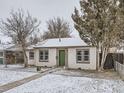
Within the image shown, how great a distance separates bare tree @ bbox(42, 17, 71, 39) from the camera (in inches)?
1812

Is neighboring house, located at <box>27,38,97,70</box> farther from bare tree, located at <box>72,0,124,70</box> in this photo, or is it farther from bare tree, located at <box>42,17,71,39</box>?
bare tree, located at <box>42,17,71,39</box>

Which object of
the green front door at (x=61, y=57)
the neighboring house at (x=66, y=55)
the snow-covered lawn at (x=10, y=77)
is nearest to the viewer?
the snow-covered lawn at (x=10, y=77)

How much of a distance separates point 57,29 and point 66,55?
26006mm

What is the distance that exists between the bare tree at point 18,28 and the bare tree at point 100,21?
23.0 ft

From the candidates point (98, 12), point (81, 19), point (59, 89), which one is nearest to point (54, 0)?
point (81, 19)

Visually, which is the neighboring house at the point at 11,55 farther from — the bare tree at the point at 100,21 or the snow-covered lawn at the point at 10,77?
the bare tree at the point at 100,21

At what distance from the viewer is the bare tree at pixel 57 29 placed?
46031mm

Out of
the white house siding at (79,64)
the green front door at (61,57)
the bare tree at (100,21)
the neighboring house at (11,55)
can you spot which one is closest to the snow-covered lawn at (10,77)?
the white house siding at (79,64)

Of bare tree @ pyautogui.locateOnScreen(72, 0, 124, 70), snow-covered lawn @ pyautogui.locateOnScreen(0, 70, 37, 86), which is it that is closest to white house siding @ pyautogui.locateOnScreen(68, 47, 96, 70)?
bare tree @ pyautogui.locateOnScreen(72, 0, 124, 70)

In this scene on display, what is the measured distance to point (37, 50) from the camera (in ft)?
80.6

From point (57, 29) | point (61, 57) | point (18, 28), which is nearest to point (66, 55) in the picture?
point (61, 57)

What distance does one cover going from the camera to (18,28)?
23.0m

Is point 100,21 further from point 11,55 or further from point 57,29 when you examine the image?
point 57,29

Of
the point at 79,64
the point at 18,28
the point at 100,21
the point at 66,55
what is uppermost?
the point at 100,21
